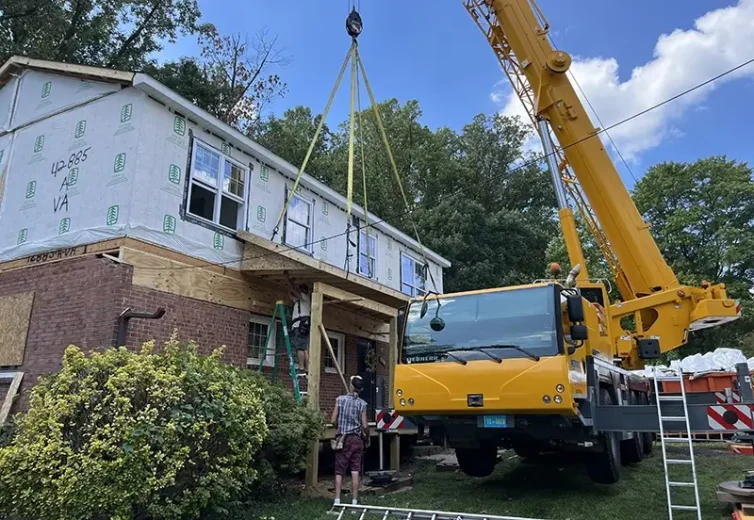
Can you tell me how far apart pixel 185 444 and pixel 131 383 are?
835mm

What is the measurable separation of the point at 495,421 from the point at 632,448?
4.44m

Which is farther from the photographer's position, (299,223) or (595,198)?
(299,223)

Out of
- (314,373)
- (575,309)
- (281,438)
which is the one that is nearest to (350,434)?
(281,438)

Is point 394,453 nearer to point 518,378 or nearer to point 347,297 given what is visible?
point 347,297

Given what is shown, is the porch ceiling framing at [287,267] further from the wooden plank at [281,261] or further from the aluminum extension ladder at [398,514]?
the aluminum extension ladder at [398,514]

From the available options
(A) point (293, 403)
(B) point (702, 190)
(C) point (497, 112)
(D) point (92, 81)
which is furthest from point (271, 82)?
(A) point (293, 403)

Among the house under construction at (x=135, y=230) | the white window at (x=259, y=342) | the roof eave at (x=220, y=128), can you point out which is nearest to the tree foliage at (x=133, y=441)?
the house under construction at (x=135, y=230)

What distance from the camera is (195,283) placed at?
9.43 m

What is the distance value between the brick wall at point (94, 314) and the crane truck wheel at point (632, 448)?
680 cm

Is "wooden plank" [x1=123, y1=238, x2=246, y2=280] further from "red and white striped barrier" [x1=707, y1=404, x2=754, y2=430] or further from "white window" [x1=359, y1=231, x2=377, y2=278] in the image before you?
"red and white striped barrier" [x1=707, y1=404, x2=754, y2=430]

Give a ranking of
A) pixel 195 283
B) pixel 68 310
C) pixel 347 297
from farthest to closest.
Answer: pixel 347 297 → pixel 195 283 → pixel 68 310

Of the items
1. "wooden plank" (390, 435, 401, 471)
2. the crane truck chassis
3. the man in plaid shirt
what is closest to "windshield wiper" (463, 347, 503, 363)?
the crane truck chassis

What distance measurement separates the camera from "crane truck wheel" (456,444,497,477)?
26.7 feet

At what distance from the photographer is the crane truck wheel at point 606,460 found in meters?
6.93
